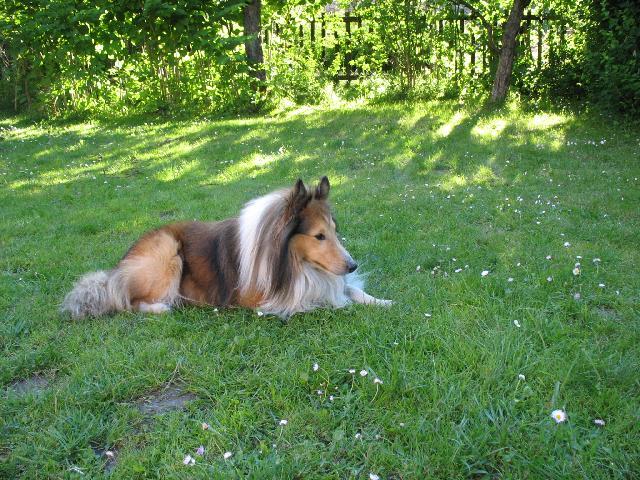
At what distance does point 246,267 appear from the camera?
3912mm

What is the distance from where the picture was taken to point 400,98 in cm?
1209

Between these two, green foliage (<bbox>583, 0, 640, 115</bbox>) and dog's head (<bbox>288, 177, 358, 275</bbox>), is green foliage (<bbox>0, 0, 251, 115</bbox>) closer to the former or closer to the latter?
green foliage (<bbox>583, 0, 640, 115</bbox>)

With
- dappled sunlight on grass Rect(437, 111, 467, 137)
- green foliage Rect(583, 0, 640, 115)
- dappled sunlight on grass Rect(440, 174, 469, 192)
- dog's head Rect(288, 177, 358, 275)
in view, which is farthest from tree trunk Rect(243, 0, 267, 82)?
dog's head Rect(288, 177, 358, 275)

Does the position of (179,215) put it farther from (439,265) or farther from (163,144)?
(163,144)

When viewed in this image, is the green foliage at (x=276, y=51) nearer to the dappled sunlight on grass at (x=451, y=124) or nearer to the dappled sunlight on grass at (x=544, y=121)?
the dappled sunlight on grass at (x=544, y=121)

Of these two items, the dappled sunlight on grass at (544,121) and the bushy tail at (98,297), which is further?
the dappled sunlight on grass at (544,121)

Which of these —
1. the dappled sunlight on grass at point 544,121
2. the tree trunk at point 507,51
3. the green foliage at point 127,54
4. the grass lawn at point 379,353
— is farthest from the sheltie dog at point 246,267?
the green foliage at point 127,54

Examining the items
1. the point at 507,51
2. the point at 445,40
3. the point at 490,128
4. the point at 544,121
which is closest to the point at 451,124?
the point at 490,128

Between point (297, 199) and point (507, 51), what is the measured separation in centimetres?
861

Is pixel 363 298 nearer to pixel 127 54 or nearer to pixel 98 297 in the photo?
pixel 98 297

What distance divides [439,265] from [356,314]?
1.21 meters

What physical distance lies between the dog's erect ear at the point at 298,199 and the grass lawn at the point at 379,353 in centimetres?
81

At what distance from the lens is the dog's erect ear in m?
3.54

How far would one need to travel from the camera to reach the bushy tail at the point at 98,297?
3990 mm
